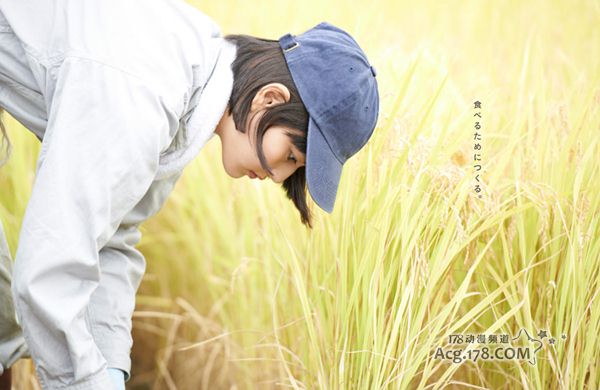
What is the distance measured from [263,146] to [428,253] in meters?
0.39

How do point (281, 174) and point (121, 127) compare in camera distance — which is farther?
point (281, 174)

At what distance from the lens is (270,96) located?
1.22 m

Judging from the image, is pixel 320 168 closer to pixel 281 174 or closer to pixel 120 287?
pixel 281 174

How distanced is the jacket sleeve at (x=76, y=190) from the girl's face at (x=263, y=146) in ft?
0.70

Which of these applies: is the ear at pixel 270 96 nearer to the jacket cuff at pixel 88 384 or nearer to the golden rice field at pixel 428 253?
the golden rice field at pixel 428 253

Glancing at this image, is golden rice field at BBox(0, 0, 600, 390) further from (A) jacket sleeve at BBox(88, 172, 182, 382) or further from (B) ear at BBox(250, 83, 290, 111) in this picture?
(B) ear at BBox(250, 83, 290, 111)

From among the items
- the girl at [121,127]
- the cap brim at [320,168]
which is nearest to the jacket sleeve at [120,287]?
the girl at [121,127]

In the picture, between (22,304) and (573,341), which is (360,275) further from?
(22,304)

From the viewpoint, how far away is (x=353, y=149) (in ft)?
4.17

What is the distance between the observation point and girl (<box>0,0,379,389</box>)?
987mm

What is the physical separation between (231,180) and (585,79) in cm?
93

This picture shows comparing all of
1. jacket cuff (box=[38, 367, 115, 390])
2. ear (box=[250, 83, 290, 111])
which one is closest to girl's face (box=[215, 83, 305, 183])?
ear (box=[250, 83, 290, 111])

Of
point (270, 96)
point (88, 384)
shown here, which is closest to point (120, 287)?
point (88, 384)

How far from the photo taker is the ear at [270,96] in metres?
1.20
